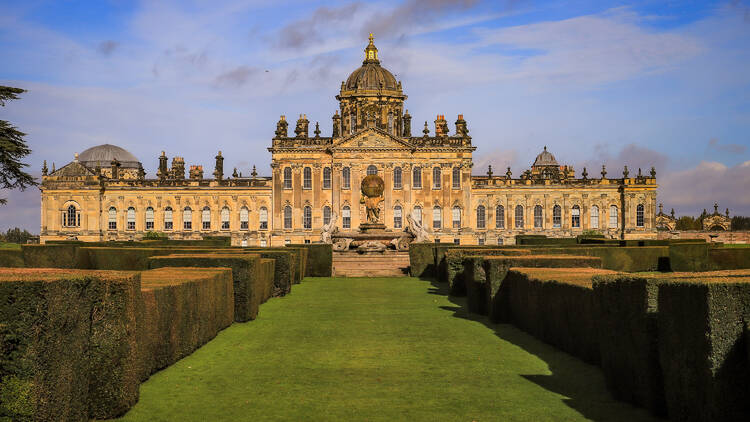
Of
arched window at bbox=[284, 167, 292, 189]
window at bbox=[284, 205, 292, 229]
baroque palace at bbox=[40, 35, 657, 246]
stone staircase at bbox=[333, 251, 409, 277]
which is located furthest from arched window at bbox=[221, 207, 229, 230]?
stone staircase at bbox=[333, 251, 409, 277]

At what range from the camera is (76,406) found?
7.44 meters

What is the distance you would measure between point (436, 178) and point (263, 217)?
15.4m

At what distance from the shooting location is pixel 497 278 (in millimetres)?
15234

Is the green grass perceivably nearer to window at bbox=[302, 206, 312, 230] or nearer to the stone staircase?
the stone staircase

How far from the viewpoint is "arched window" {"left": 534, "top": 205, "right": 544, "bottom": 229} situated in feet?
215

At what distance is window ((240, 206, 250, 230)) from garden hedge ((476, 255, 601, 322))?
50.4m

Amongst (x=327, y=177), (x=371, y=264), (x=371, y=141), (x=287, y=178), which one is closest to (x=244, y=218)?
(x=287, y=178)

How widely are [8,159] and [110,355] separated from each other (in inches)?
947

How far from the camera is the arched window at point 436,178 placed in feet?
208

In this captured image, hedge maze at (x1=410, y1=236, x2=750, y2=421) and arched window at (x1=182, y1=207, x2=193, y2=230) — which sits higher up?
arched window at (x1=182, y1=207, x2=193, y2=230)

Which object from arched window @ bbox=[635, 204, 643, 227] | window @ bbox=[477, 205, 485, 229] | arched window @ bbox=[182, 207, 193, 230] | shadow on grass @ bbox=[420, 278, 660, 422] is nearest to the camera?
shadow on grass @ bbox=[420, 278, 660, 422]

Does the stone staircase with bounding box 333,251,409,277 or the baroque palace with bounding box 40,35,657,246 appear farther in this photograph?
the baroque palace with bounding box 40,35,657,246

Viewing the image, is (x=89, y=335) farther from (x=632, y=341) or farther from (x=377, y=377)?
(x=632, y=341)

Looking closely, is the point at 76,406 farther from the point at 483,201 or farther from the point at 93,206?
the point at 93,206
